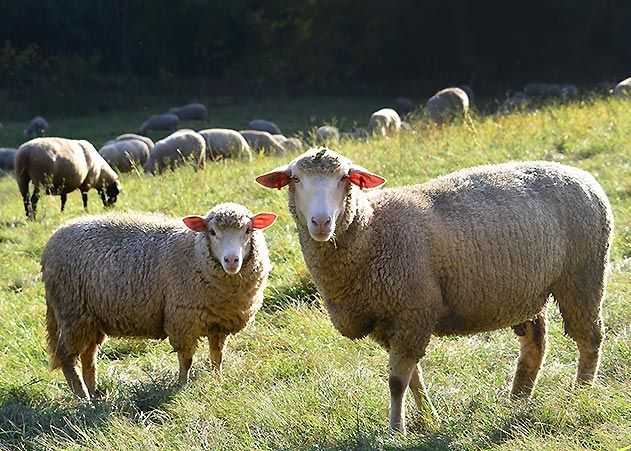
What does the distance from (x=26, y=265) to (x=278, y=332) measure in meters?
3.91

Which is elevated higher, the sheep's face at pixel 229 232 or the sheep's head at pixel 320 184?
the sheep's head at pixel 320 184

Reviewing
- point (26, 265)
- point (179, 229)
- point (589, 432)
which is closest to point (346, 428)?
point (589, 432)

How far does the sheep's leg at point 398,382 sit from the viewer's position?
13.9 feet

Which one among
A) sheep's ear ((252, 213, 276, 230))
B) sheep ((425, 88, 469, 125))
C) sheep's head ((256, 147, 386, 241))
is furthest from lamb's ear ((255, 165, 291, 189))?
sheep ((425, 88, 469, 125))

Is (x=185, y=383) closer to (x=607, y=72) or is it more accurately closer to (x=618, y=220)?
(x=618, y=220)

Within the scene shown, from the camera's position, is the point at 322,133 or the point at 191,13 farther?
the point at 191,13

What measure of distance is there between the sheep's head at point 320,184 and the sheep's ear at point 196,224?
4.54ft

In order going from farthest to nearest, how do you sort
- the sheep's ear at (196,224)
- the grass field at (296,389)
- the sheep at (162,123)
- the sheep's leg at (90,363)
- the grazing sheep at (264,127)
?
the sheep at (162,123) < the grazing sheep at (264,127) < the sheep's leg at (90,363) < the sheep's ear at (196,224) < the grass field at (296,389)

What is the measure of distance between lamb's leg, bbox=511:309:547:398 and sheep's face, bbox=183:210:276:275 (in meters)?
1.70

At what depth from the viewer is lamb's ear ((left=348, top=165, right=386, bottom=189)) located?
172 inches

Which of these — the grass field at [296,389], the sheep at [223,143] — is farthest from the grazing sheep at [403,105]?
the grass field at [296,389]

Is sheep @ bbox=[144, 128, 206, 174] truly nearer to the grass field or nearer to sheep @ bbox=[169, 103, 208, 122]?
the grass field

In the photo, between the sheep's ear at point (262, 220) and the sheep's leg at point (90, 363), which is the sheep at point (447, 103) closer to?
the sheep's ear at point (262, 220)

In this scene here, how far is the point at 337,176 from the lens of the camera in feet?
14.0
